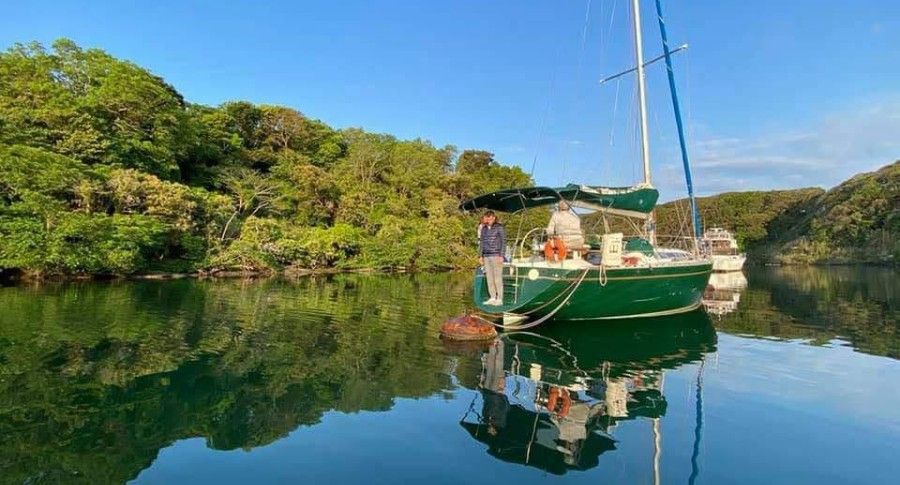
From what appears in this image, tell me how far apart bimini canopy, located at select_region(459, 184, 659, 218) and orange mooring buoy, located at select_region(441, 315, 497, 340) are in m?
3.36

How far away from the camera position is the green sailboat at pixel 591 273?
12430 millimetres

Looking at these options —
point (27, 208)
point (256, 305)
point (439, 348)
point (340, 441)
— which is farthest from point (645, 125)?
point (27, 208)

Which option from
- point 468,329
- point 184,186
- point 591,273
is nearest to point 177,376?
point 468,329

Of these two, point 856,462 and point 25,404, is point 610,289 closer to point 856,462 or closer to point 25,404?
point 856,462

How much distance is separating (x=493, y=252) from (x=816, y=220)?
74.6 meters

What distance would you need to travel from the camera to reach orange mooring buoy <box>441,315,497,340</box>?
36.6 ft

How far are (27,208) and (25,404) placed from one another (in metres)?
22.6

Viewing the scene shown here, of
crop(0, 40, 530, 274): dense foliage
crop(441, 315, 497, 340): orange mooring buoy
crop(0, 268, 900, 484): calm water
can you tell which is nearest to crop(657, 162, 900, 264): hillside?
crop(0, 40, 530, 274): dense foliage

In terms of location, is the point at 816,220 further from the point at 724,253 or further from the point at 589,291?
the point at 589,291

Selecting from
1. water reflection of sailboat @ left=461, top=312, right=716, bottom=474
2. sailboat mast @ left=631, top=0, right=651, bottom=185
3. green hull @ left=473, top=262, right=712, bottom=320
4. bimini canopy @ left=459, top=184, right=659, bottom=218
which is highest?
sailboat mast @ left=631, top=0, right=651, bottom=185

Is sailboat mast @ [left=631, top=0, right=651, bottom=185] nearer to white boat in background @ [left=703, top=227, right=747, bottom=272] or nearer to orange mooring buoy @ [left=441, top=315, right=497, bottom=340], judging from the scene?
orange mooring buoy @ [left=441, top=315, right=497, bottom=340]

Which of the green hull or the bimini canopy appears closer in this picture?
the green hull

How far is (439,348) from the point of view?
403 inches

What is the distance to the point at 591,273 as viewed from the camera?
12.5m
